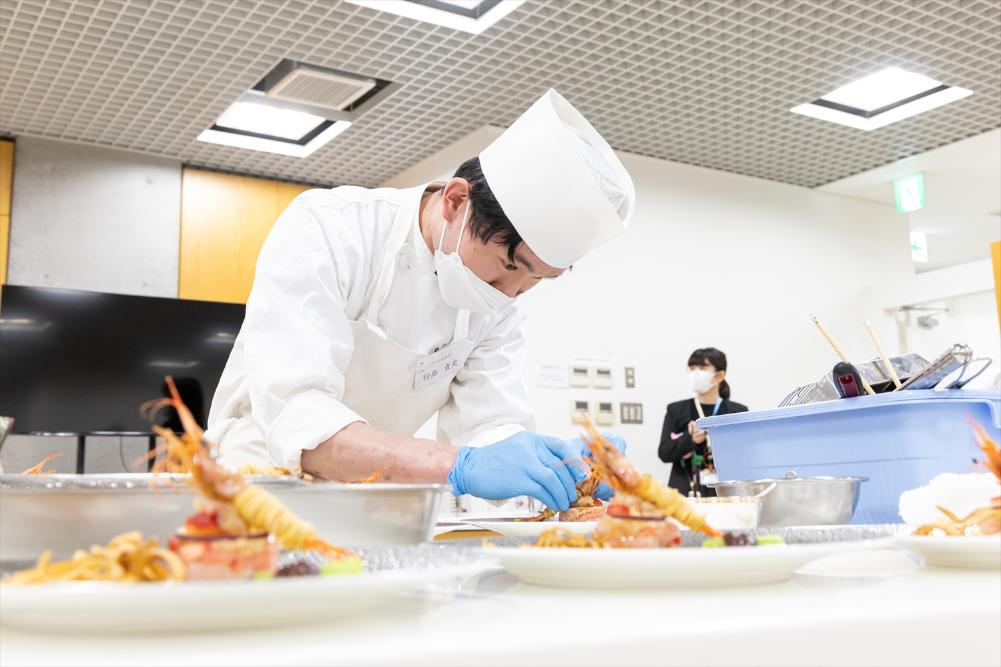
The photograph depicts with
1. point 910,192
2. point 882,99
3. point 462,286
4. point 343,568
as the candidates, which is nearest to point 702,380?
point 882,99

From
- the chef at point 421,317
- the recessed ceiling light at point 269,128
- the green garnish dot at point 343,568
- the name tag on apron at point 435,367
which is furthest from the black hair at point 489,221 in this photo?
the recessed ceiling light at point 269,128

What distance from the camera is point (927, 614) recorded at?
521 mm

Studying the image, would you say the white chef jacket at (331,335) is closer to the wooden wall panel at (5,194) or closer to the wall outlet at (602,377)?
the wall outlet at (602,377)

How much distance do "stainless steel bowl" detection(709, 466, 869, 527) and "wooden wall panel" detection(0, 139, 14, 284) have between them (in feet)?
15.0

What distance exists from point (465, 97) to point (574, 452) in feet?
10.9

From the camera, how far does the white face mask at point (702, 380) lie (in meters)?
4.88

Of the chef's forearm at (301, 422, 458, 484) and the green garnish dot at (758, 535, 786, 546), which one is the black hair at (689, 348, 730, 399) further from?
the green garnish dot at (758, 535, 786, 546)

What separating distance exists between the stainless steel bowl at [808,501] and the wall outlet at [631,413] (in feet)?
13.1

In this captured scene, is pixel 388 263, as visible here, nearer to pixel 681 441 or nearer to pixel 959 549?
pixel 959 549

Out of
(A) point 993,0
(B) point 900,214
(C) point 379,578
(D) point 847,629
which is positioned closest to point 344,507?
(C) point 379,578

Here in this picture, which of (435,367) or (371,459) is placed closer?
(371,459)

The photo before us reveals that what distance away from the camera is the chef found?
5.27 ft

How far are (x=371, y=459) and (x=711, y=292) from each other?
170 inches

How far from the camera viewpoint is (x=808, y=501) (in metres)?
1.14
